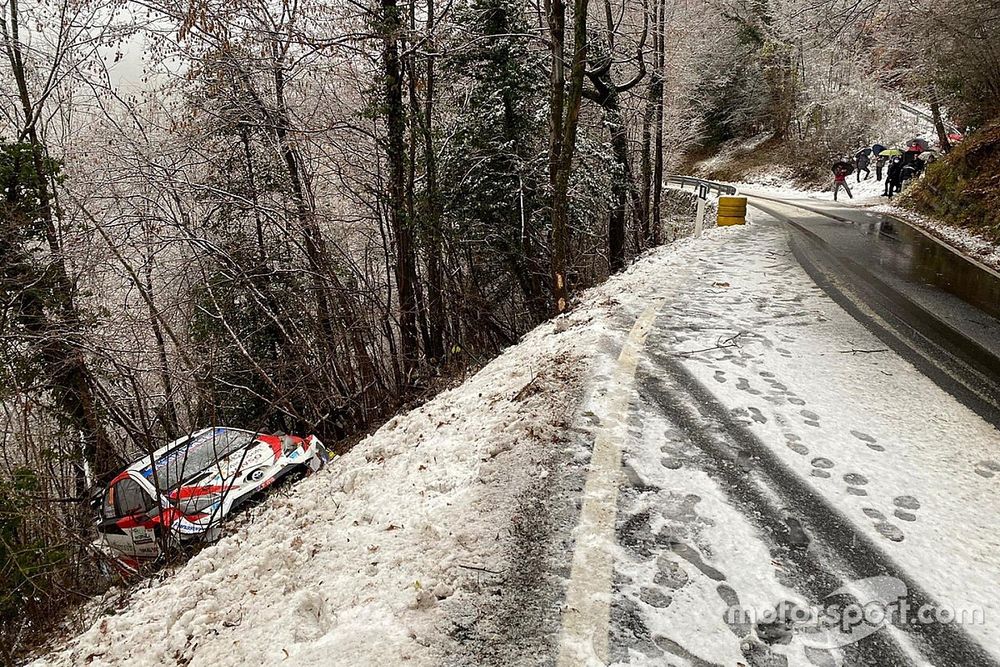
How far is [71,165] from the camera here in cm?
1211

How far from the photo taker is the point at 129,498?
26.5 ft

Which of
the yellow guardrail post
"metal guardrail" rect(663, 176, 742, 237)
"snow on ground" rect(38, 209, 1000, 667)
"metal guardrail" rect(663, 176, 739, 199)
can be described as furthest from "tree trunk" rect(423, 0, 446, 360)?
"metal guardrail" rect(663, 176, 739, 199)

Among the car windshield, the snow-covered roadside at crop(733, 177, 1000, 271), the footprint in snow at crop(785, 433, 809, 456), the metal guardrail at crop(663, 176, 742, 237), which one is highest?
the metal guardrail at crop(663, 176, 742, 237)

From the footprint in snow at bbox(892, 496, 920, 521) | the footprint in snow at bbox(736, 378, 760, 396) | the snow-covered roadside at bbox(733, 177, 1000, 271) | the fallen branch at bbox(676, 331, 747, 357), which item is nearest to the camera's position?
the footprint in snow at bbox(892, 496, 920, 521)

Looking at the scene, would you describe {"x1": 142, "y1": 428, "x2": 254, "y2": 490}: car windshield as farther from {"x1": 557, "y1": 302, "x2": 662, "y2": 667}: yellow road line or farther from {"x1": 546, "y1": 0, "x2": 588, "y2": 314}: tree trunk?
{"x1": 557, "y1": 302, "x2": 662, "y2": 667}: yellow road line

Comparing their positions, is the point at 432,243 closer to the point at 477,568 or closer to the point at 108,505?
the point at 108,505

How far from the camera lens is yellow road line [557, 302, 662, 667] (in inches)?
95.4

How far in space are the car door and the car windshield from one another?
28cm

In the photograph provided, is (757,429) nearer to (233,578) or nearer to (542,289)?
(233,578)

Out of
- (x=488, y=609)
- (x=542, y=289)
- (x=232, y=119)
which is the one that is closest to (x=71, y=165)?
(x=232, y=119)

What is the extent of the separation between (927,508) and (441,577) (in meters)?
2.78

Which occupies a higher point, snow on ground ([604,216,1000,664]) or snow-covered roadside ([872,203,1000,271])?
snow-covered roadside ([872,203,1000,271])
